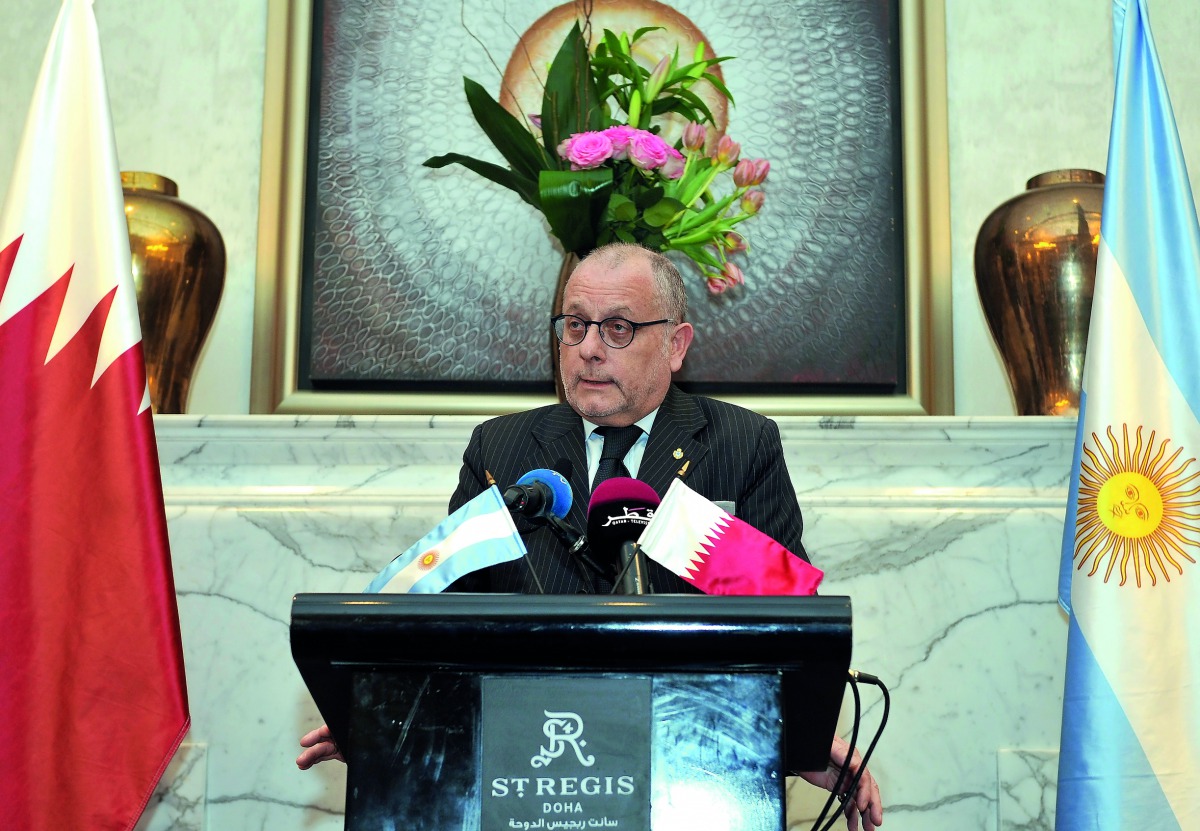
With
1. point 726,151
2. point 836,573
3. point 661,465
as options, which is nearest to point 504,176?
point 726,151

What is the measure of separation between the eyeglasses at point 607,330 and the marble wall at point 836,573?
1.71ft

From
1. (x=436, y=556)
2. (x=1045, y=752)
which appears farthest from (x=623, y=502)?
(x=1045, y=752)

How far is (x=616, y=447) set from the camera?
8.10 ft

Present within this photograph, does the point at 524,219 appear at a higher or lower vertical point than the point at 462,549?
higher

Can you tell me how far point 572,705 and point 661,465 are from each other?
1.16 m

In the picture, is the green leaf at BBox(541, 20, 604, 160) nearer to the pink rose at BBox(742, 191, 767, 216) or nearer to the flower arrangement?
the flower arrangement

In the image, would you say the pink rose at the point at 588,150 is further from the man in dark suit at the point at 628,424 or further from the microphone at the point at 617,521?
the microphone at the point at 617,521

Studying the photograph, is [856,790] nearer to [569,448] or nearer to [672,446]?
[672,446]

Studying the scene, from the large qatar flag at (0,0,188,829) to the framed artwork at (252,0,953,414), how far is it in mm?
782

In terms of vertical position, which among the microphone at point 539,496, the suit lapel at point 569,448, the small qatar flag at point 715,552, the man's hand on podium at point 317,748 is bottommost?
the man's hand on podium at point 317,748

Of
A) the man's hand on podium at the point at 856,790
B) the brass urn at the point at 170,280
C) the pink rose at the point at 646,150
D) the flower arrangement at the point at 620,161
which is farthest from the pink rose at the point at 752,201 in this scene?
the man's hand on podium at the point at 856,790

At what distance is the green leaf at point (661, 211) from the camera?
A: 291 centimetres

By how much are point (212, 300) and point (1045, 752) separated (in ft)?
7.23

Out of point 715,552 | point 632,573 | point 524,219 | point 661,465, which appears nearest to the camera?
point 632,573
